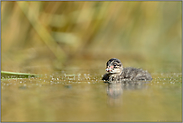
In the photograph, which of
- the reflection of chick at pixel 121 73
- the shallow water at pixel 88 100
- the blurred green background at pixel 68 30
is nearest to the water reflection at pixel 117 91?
the shallow water at pixel 88 100

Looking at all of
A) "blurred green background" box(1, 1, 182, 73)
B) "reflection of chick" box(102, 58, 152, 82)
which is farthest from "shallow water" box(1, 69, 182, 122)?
"blurred green background" box(1, 1, 182, 73)

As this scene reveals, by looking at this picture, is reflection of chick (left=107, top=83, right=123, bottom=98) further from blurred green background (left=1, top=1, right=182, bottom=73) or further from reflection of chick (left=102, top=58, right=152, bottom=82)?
blurred green background (left=1, top=1, right=182, bottom=73)

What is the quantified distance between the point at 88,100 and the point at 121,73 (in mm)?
3218

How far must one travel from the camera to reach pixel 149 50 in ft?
51.0

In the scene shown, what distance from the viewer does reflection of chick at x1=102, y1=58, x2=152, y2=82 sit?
7.97m

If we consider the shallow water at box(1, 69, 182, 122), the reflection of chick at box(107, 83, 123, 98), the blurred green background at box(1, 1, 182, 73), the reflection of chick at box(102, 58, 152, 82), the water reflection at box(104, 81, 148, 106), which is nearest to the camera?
the shallow water at box(1, 69, 182, 122)

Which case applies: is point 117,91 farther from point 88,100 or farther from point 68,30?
point 68,30

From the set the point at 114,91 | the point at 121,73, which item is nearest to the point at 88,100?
the point at 114,91

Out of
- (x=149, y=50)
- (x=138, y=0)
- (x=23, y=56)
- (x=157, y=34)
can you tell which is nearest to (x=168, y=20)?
(x=157, y=34)

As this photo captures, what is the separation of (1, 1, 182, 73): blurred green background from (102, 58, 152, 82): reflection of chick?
5.50 ft

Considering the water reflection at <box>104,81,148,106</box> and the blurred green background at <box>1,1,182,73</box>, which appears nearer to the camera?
the water reflection at <box>104,81,148,106</box>

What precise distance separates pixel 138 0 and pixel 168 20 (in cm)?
488

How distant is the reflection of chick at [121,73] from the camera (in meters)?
7.97

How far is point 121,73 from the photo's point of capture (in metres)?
8.40
